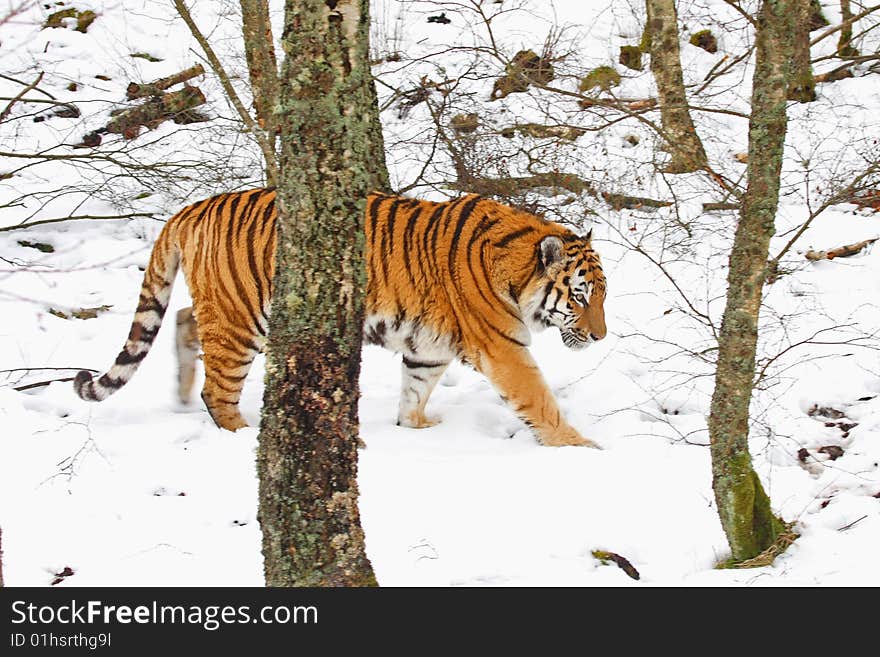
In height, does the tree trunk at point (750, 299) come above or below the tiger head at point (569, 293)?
below

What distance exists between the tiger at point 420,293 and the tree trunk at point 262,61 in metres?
1.65

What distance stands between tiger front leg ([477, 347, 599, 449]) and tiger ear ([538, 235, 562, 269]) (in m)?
0.54

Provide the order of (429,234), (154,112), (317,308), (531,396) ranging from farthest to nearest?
1. (154,112)
2. (429,234)
3. (531,396)
4. (317,308)

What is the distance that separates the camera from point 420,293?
18.5 feet

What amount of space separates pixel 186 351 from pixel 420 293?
1566 millimetres

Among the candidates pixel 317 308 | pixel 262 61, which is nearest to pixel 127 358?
pixel 317 308

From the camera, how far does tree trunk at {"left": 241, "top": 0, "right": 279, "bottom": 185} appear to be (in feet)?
24.1

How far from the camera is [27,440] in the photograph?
4.96 m

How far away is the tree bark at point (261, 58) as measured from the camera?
7.36 m

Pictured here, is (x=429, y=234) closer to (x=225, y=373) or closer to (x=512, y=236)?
(x=512, y=236)

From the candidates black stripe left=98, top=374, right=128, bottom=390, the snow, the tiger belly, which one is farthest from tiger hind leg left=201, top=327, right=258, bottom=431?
the tiger belly

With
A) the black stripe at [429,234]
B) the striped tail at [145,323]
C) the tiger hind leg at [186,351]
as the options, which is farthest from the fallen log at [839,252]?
the striped tail at [145,323]

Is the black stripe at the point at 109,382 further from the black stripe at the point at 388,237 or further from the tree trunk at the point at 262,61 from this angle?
the tree trunk at the point at 262,61

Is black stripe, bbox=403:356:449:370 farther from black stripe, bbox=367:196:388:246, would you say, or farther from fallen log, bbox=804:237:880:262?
fallen log, bbox=804:237:880:262
